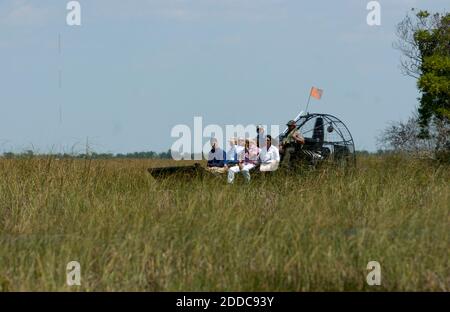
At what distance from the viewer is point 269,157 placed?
46.1 feet

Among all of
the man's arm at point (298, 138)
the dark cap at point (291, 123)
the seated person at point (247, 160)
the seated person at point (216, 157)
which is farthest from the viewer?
the dark cap at point (291, 123)

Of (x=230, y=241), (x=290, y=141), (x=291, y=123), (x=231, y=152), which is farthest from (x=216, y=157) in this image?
(x=230, y=241)

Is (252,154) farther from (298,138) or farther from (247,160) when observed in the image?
(298,138)

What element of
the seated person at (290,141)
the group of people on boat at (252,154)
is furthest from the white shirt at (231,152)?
the seated person at (290,141)

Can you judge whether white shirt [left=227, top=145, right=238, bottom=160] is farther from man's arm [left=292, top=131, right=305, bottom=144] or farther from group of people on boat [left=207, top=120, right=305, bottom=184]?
man's arm [left=292, top=131, right=305, bottom=144]

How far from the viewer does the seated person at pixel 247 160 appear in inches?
540

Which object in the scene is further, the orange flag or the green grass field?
the orange flag

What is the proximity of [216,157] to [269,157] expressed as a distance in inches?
48.3

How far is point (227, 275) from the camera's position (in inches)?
267

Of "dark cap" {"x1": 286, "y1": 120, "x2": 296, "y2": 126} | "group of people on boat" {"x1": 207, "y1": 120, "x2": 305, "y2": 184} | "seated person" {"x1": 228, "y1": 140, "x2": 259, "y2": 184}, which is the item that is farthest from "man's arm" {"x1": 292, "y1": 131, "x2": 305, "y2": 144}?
"seated person" {"x1": 228, "y1": 140, "x2": 259, "y2": 184}

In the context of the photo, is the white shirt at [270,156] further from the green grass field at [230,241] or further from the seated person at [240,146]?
the green grass field at [230,241]

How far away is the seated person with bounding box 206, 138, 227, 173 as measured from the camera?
14.6m

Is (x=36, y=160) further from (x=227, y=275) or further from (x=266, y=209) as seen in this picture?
(x=227, y=275)
